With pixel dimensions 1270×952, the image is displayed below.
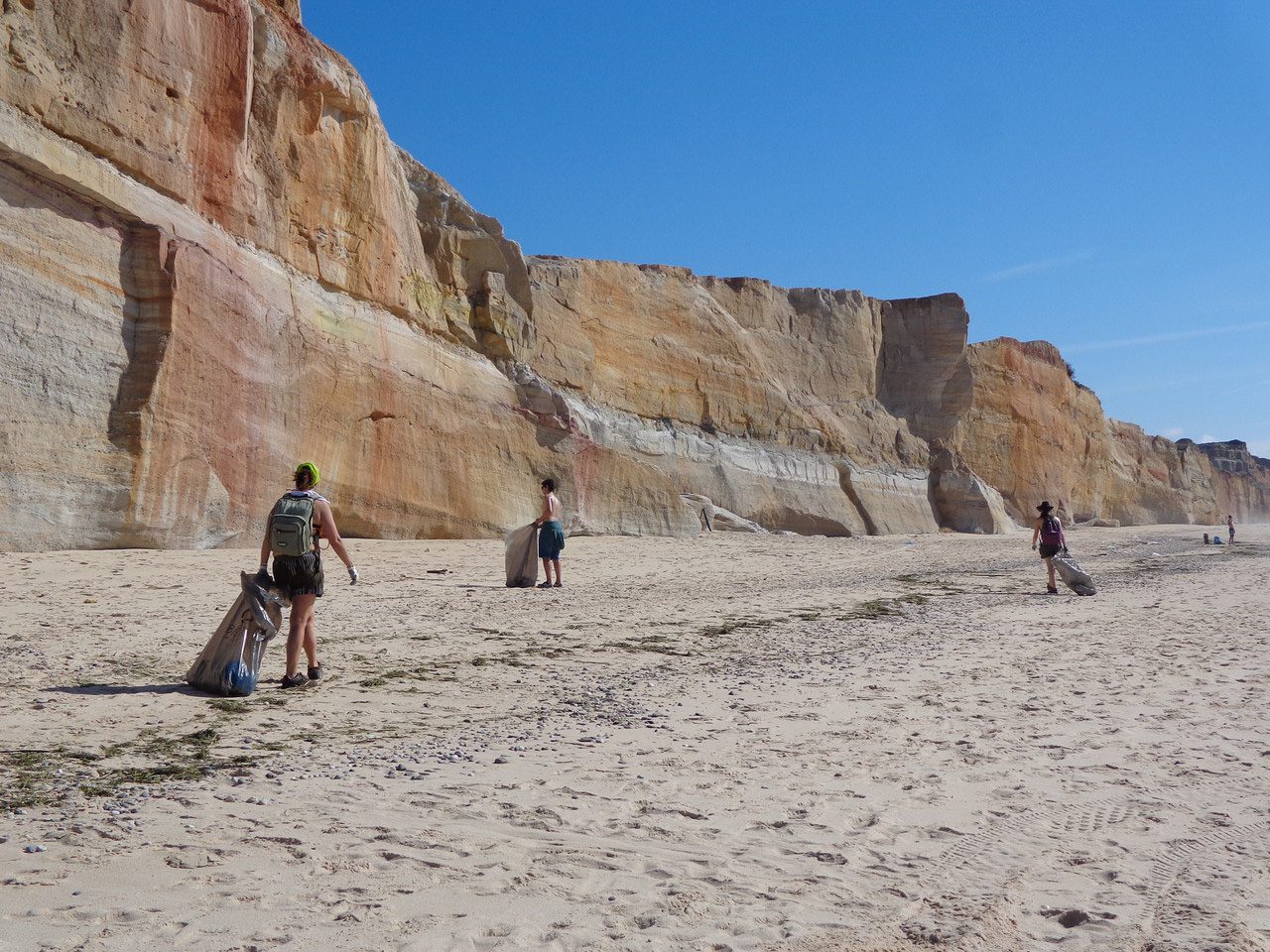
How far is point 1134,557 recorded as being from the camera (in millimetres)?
21125

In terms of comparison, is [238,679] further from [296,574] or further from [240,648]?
[296,574]

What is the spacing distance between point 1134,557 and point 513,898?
70.3 feet

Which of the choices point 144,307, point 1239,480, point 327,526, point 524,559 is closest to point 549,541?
point 524,559

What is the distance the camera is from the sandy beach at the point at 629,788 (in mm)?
2668

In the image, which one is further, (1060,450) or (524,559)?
(1060,450)

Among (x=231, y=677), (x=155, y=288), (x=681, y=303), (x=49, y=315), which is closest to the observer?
(x=231, y=677)

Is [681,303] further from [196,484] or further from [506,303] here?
[196,484]

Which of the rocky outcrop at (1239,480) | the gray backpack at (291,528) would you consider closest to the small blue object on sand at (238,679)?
the gray backpack at (291,528)

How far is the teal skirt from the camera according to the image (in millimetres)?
11172

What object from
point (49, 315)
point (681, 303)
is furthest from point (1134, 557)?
point (49, 315)

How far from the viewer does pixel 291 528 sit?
5602 millimetres

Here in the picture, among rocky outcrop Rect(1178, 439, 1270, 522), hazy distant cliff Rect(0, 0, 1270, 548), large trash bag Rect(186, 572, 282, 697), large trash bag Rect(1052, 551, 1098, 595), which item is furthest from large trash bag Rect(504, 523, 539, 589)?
rocky outcrop Rect(1178, 439, 1270, 522)

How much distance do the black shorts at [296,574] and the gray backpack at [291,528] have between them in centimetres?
4

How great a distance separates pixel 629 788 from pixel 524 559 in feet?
24.4
